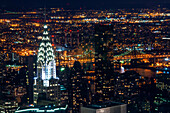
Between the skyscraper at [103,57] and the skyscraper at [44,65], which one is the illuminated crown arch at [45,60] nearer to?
the skyscraper at [44,65]

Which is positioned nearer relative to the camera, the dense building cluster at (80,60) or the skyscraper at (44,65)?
the dense building cluster at (80,60)

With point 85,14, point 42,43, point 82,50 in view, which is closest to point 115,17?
point 85,14

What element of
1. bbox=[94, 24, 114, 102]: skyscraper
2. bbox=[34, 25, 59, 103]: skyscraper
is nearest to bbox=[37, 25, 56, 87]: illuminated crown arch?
bbox=[34, 25, 59, 103]: skyscraper

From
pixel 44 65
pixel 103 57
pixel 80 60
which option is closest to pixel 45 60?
pixel 44 65

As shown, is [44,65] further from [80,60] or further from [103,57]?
[80,60]

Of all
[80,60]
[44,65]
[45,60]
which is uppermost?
[80,60]

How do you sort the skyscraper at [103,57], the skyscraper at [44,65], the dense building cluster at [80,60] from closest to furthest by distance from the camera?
the dense building cluster at [80,60]
the skyscraper at [44,65]
the skyscraper at [103,57]

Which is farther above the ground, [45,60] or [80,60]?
[80,60]

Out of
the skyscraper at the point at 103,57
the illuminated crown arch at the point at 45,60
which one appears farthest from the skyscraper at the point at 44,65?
the skyscraper at the point at 103,57

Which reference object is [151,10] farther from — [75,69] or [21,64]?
[21,64]
